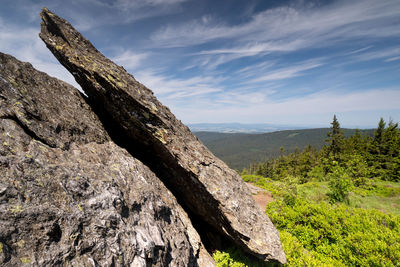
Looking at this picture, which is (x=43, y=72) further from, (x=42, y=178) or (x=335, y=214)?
(x=335, y=214)

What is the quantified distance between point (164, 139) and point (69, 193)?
4350 millimetres

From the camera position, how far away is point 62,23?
8.26 m

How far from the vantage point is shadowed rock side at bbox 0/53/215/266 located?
4.08 meters

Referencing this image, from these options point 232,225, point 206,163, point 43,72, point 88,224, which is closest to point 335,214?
point 232,225

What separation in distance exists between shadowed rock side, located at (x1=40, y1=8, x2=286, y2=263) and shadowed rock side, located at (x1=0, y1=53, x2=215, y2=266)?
4.24 feet

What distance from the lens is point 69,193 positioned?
16.4 ft

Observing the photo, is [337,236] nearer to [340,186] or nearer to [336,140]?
[340,186]

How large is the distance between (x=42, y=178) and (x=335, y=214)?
52.8 ft

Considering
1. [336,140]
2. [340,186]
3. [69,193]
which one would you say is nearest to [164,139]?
[69,193]

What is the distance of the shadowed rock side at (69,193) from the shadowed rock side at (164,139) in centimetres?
129

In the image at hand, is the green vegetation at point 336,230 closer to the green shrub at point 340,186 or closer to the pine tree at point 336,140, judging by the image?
the green shrub at point 340,186

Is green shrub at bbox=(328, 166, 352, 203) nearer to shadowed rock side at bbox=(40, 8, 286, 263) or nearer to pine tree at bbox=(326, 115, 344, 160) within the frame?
shadowed rock side at bbox=(40, 8, 286, 263)

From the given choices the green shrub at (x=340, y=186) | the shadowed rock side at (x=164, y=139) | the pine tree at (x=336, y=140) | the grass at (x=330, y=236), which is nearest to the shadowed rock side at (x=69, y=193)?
the shadowed rock side at (x=164, y=139)

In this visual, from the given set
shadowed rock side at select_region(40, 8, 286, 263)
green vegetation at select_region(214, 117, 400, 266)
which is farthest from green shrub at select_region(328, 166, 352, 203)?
shadowed rock side at select_region(40, 8, 286, 263)
